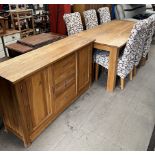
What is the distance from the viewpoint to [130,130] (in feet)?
6.05

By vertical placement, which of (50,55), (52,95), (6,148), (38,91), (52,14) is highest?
(52,14)

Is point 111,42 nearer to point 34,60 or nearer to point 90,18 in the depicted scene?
point 34,60

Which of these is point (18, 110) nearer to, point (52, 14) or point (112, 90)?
point (112, 90)

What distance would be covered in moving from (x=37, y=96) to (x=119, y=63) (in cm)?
128

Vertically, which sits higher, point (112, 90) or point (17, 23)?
point (17, 23)

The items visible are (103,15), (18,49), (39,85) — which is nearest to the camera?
(39,85)

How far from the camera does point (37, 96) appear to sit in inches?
60.8

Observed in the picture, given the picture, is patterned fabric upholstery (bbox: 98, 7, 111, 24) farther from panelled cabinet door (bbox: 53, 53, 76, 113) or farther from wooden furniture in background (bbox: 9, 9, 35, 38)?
panelled cabinet door (bbox: 53, 53, 76, 113)

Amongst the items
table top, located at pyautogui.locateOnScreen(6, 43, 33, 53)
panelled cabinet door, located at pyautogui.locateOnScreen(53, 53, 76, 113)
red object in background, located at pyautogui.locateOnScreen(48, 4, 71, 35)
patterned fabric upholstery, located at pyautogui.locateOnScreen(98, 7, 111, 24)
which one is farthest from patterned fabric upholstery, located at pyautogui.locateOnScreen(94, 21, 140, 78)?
red object in background, located at pyautogui.locateOnScreen(48, 4, 71, 35)

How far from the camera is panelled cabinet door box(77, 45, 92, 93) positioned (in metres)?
2.06

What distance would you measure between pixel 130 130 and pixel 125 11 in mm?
3633

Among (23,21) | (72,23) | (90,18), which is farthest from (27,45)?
(23,21)

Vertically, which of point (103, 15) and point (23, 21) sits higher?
point (103, 15)

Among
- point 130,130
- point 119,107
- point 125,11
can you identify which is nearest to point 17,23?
point 125,11
